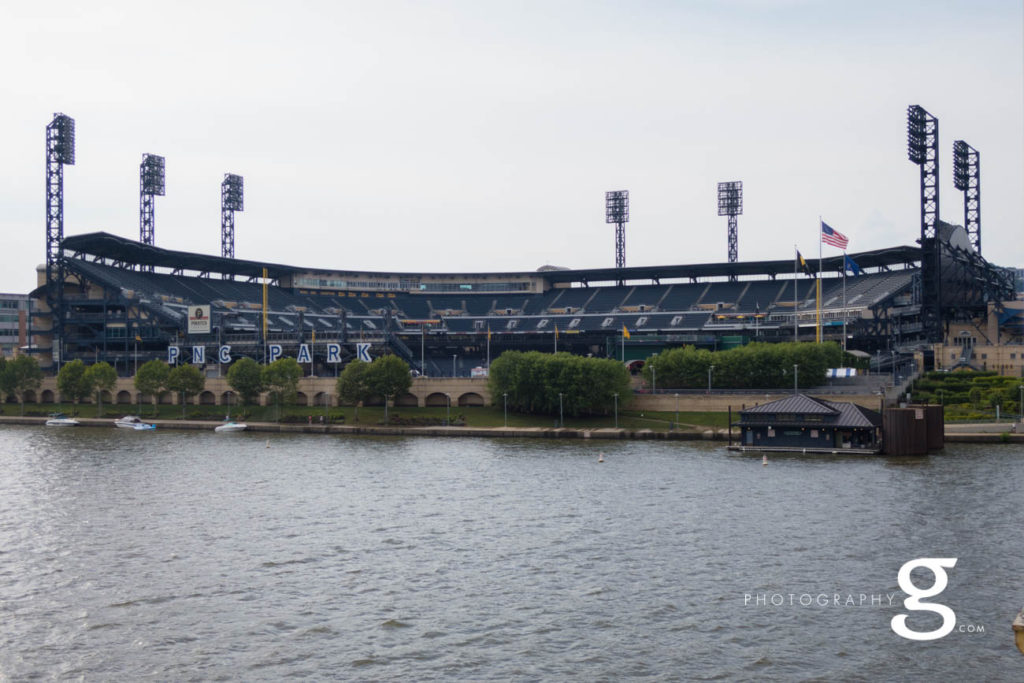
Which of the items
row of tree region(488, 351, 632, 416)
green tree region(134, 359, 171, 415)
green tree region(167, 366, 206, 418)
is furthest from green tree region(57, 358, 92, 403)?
row of tree region(488, 351, 632, 416)

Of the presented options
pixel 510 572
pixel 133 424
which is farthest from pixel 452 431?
pixel 510 572

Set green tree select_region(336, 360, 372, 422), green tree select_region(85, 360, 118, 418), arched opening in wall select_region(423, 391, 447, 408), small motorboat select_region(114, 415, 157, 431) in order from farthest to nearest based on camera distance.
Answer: green tree select_region(85, 360, 118, 418) < arched opening in wall select_region(423, 391, 447, 408) < green tree select_region(336, 360, 372, 422) < small motorboat select_region(114, 415, 157, 431)

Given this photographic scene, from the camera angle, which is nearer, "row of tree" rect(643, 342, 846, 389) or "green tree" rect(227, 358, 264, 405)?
"row of tree" rect(643, 342, 846, 389)

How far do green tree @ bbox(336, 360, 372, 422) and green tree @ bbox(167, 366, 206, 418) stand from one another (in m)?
28.0

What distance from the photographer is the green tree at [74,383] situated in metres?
162

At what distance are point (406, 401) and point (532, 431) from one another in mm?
34160

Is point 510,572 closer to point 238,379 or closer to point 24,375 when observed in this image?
point 238,379

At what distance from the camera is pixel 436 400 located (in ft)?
493

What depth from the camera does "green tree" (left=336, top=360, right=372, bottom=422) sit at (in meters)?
144

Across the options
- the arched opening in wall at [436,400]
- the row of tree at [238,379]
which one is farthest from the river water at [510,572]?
the arched opening in wall at [436,400]

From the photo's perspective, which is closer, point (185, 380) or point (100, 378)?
point (185, 380)

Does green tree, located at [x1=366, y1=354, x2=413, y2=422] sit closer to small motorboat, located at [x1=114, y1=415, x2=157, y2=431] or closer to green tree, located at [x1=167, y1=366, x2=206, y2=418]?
green tree, located at [x1=167, y1=366, x2=206, y2=418]

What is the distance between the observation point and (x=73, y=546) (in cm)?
5834

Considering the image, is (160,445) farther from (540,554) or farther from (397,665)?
(397,665)
